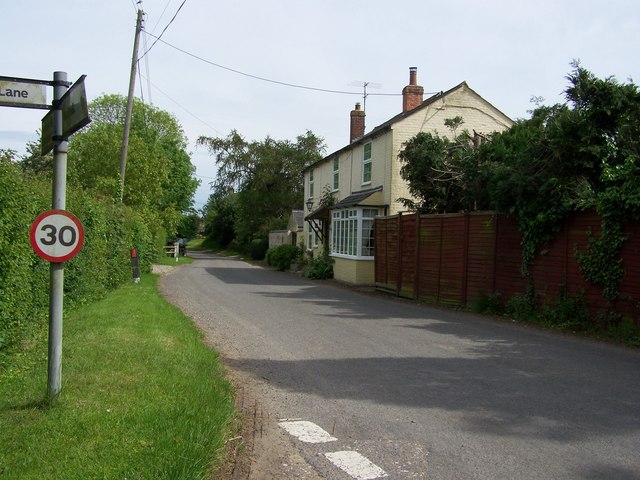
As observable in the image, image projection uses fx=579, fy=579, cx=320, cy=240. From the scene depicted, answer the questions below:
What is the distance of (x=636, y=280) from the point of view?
1052 centimetres

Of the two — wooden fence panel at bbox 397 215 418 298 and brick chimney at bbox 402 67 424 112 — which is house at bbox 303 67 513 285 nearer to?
brick chimney at bbox 402 67 424 112

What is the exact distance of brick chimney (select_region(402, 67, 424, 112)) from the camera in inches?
1014

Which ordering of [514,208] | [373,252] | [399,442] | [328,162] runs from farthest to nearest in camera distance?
[328,162]
[373,252]
[514,208]
[399,442]

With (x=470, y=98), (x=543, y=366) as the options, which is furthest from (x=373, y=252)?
(x=543, y=366)

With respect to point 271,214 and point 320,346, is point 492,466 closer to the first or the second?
point 320,346

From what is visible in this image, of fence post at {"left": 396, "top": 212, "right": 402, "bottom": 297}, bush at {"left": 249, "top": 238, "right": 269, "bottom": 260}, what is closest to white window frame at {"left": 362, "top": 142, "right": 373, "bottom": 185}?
fence post at {"left": 396, "top": 212, "right": 402, "bottom": 297}

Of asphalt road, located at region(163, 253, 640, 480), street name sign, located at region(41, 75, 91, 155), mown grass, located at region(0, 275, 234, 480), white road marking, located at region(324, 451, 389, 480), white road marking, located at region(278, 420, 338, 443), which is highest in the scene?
street name sign, located at region(41, 75, 91, 155)

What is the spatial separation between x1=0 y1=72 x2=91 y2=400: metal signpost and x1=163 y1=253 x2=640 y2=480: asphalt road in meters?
2.33

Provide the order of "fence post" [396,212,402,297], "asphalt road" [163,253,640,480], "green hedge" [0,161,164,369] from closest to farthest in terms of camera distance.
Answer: "asphalt road" [163,253,640,480] → "green hedge" [0,161,164,369] → "fence post" [396,212,402,297]

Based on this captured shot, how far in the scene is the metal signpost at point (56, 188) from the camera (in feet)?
17.3

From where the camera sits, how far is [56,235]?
17.5ft

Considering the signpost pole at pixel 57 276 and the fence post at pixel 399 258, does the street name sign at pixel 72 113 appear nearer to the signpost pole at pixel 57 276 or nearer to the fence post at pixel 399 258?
the signpost pole at pixel 57 276

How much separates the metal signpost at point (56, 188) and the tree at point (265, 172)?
4591 centimetres

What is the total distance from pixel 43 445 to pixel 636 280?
997cm
